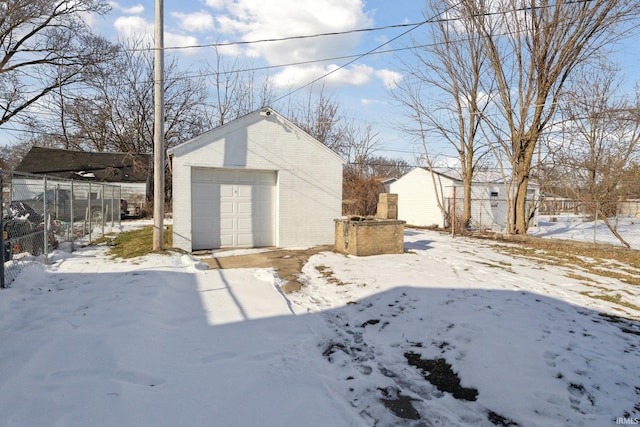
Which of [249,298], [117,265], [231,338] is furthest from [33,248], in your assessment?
[231,338]

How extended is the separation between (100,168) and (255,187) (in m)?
17.3

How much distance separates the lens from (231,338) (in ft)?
13.1

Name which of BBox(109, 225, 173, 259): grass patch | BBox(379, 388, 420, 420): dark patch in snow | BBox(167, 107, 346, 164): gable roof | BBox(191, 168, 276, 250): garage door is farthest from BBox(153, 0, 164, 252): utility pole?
BBox(379, 388, 420, 420): dark patch in snow

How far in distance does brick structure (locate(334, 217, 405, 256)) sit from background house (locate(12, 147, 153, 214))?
17012mm

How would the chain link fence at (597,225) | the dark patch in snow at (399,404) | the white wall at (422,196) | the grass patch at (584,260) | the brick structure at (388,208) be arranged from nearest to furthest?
the dark patch in snow at (399,404)
the grass patch at (584,260)
the brick structure at (388,208)
the chain link fence at (597,225)
the white wall at (422,196)

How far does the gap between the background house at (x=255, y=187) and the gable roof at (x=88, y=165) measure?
1470 cm

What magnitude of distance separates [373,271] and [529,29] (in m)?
12.9

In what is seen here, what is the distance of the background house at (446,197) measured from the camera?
21469mm

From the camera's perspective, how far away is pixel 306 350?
377 centimetres

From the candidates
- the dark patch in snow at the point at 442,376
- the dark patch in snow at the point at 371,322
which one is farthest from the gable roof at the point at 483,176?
the dark patch in snow at the point at 442,376

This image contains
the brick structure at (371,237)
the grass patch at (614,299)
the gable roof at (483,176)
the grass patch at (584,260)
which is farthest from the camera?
the gable roof at (483,176)

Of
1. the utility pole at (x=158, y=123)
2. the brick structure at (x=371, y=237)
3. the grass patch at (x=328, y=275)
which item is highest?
the utility pole at (x=158, y=123)

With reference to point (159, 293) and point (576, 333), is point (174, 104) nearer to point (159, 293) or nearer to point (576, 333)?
point (159, 293)

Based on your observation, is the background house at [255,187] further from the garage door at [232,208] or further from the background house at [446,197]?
the background house at [446,197]
